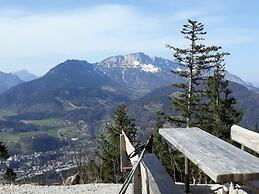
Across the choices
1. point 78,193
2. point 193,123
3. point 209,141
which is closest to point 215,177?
point 209,141

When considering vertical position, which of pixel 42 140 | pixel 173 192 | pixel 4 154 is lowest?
pixel 42 140

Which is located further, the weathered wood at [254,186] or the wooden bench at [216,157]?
the weathered wood at [254,186]

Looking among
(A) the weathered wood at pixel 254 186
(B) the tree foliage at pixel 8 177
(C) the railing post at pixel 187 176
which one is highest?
(A) the weathered wood at pixel 254 186

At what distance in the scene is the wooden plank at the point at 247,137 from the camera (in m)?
6.00

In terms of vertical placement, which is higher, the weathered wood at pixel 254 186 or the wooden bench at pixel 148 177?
the wooden bench at pixel 148 177

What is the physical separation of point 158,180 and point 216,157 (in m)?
0.63

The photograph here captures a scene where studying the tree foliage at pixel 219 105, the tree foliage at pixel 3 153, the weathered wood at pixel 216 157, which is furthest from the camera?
the tree foliage at pixel 219 105

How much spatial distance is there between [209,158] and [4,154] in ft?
59.1

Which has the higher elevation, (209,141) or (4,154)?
(209,141)

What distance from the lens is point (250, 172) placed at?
418 centimetres

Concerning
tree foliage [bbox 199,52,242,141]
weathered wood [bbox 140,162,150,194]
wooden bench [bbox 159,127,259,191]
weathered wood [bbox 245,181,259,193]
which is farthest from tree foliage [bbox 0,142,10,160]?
weathered wood [bbox 140,162,150,194]

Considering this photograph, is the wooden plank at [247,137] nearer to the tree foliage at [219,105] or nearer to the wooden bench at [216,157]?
the wooden bench at [216,157]

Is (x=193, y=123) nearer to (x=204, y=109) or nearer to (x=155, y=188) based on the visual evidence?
(x=204, y=109)

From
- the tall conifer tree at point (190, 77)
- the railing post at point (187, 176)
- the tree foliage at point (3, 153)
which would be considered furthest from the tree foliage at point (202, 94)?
the railing post at point (187, 176)
